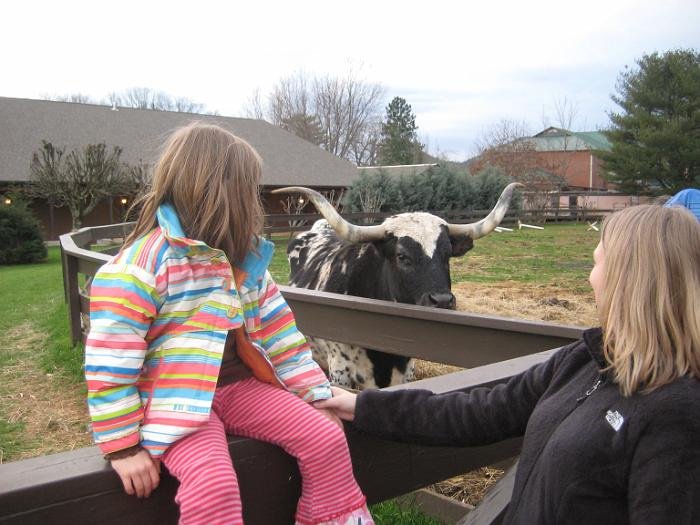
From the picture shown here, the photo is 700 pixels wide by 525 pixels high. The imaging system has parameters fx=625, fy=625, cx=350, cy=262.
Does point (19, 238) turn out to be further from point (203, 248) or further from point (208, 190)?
point (203, 248)

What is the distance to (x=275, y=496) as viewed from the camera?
1572 mm

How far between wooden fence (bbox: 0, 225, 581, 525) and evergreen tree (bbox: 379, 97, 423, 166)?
58723 mm

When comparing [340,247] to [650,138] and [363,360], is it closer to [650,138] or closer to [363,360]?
[363,360]

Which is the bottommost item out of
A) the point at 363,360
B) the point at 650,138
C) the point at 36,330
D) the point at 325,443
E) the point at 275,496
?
Answer: the point at 36,330

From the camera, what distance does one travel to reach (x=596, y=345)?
1.47m

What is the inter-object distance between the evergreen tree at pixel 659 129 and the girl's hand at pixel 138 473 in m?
40.8

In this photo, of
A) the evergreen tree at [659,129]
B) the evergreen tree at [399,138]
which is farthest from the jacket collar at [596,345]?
the evergreen tree at [399,138]

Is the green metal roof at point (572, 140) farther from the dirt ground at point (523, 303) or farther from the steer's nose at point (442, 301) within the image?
the steer's nose at point (442, 301)

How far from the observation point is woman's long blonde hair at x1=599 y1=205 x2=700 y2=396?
4.30 ft

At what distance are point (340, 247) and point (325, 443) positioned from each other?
13.5 feet

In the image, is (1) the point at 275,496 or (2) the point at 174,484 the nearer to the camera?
(2) the point at 174,484

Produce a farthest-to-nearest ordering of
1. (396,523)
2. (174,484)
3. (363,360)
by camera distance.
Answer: (363,360) < (396,523) < (174,484)

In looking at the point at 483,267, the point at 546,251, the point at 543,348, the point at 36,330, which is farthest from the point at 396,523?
the point at 546,251

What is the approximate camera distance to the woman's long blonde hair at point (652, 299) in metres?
1.31
